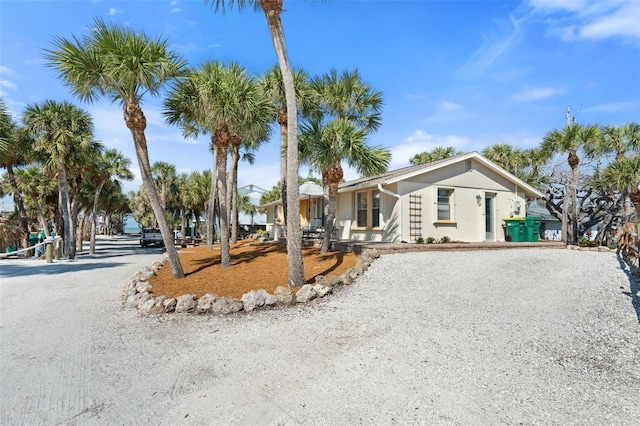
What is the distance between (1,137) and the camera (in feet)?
42.6

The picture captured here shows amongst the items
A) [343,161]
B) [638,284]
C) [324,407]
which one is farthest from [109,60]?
[638,284]

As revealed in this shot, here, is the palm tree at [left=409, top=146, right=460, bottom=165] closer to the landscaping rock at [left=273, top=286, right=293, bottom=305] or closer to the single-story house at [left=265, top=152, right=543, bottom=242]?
the single-story house at [left=265, top=152, right=543, bottom=242]

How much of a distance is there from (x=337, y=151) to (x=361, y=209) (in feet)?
19.0

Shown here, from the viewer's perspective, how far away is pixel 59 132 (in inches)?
663

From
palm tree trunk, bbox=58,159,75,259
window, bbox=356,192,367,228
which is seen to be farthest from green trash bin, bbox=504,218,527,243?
palm tree trunk, bbox=58,159,75,259

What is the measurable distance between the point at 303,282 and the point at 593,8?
32.0 ft

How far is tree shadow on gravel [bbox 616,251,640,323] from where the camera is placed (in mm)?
5812

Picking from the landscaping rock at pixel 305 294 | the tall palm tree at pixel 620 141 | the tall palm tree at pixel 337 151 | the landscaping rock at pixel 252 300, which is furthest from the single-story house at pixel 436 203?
the landscaping rock at pixel 252 300

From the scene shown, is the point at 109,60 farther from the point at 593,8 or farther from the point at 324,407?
the point at 593,8

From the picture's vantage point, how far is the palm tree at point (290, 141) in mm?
7328

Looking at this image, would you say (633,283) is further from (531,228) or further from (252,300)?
(531,228)

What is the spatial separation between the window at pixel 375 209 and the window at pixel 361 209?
0.59 meters

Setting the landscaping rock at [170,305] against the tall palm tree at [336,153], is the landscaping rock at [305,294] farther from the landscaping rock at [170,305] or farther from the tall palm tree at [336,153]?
the tall palm tree at [336,153]

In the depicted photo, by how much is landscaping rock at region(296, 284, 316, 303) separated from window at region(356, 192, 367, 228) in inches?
332
